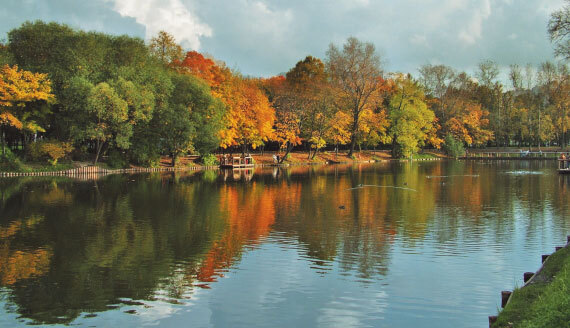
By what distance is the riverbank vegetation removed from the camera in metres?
48.0

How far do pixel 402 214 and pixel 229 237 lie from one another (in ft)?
30.0

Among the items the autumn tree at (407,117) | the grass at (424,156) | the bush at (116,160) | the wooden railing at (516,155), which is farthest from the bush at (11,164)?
the wooden railing at (516,155)

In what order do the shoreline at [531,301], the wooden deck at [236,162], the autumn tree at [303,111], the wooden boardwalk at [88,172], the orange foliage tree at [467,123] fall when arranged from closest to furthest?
the shoreline at [531,301] → the wooden boardwalk at [88,172] → the wooden deck at [236,162] → the autumn tree at [303,111] → the orange foliage tree at [467,123]

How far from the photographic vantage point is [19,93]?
144 feet

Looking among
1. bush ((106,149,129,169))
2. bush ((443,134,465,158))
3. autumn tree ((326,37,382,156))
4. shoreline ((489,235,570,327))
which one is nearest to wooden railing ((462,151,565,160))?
bush ((443,134,465,158))

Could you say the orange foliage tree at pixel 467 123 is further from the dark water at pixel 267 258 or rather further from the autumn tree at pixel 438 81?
the dark water at pixel 267 258

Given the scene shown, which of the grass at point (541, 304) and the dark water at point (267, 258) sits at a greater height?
the grass at point (541, 304)

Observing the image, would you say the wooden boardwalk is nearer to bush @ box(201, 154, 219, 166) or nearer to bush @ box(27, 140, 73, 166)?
bush @ box(27, 140, 73, 166)

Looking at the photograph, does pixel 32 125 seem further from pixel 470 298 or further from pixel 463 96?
pixel 463 96

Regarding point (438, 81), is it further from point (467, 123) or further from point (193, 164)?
point (193, 164)

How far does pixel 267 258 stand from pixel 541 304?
8.49 metres

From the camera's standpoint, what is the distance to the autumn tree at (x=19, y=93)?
4403cm

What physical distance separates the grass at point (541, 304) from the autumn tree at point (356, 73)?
69.0m

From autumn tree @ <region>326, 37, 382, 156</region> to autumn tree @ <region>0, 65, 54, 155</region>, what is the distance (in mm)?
43630
